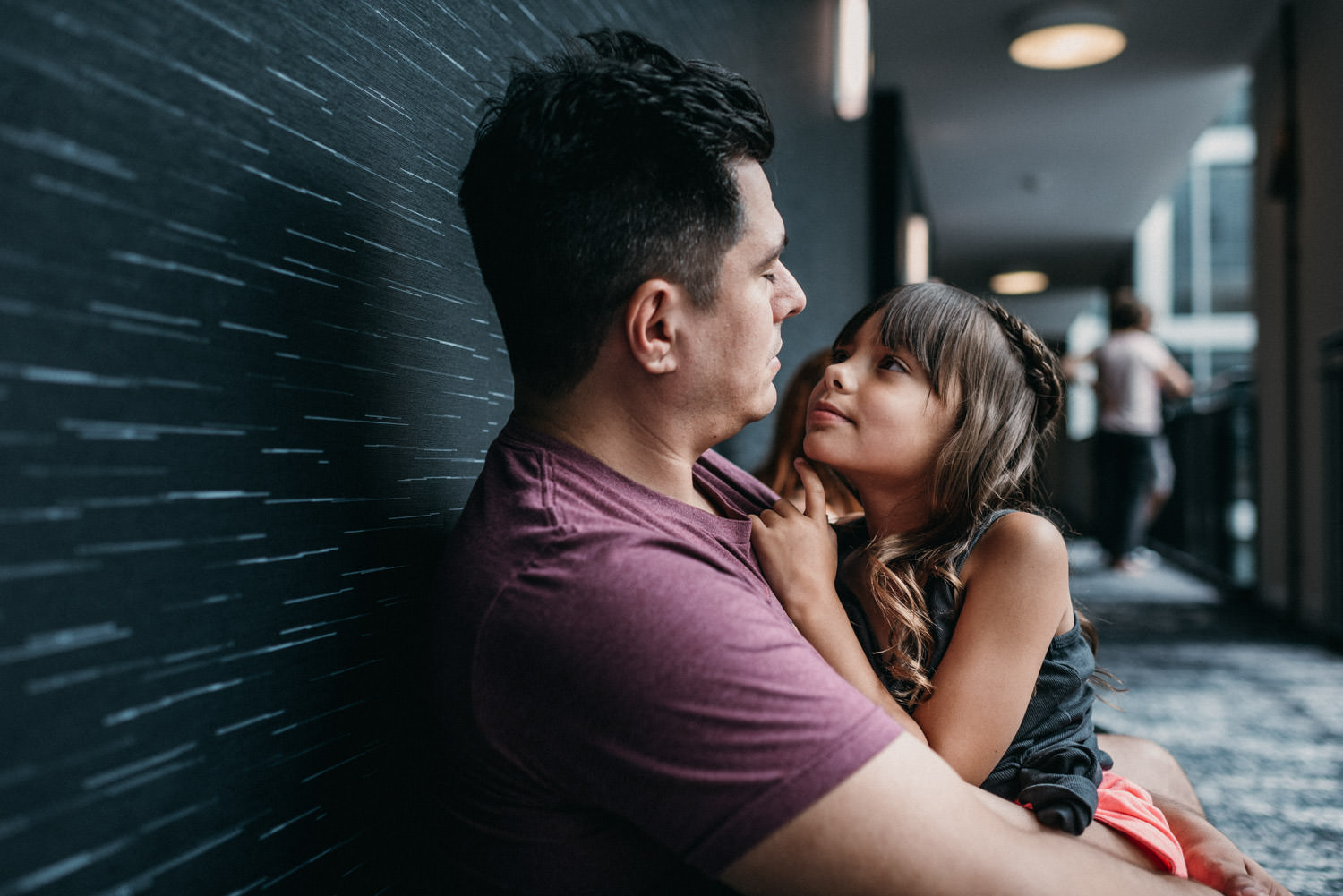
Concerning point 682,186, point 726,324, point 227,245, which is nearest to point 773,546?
point 726,324

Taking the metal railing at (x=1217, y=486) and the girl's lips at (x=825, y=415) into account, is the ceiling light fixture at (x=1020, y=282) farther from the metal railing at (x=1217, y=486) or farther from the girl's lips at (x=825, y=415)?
the girl's lips at (x=825, y=415)

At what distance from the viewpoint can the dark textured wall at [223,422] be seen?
493 millimetres

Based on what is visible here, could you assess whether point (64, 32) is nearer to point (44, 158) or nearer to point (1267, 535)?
point (44, 158)

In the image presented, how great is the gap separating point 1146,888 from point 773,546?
1.43 ft

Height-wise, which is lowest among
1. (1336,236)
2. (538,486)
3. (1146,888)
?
(1146,888)

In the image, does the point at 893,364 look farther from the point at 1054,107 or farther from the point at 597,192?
the point at 1054,107

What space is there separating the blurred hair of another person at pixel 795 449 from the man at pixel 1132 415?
14.3 ft

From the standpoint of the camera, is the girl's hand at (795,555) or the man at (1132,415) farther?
the man at (1132,415)

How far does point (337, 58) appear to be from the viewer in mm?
759

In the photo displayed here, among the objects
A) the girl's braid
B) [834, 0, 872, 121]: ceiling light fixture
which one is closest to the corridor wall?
[834, 0, 872, 121]: ceiling light fixture

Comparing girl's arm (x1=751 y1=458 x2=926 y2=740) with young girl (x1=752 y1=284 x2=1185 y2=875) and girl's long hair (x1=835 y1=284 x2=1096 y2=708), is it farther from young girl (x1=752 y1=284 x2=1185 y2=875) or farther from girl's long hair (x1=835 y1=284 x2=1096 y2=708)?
girl's long hair (x1=835 y1=284 x2=1096 y2=708)

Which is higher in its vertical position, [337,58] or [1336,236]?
[1336,236]

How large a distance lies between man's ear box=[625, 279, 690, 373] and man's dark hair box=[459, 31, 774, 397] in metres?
0.01

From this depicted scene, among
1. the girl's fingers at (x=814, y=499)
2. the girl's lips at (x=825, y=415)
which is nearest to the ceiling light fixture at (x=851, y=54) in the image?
the girl's lips at (x=825, y=415)
